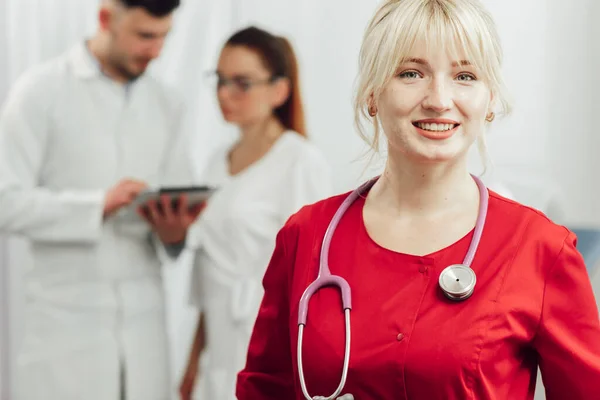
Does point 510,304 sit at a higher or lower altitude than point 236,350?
higher

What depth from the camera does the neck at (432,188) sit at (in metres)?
1.19

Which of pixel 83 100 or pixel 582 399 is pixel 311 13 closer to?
pixel 83 100

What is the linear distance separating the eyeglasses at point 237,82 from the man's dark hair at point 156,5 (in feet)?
0.68

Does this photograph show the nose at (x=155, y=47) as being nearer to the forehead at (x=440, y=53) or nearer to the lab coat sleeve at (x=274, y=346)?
the lab coat sleeve at (x=274, y=346)

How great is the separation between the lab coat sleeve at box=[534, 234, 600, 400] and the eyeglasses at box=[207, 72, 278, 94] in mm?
1362

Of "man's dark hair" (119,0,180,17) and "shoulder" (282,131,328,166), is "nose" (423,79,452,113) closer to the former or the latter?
"shoulder" (282,131,328,166)

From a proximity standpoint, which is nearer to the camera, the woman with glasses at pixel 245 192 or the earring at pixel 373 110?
the earring at pixel 373 110

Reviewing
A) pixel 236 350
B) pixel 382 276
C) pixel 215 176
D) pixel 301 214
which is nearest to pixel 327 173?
pixel 215 176

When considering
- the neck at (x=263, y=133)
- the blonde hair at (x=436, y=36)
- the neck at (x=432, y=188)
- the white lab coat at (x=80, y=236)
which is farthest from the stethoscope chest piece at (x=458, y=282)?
the white lab coat at (x=80, y=236)

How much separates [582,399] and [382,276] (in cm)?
30

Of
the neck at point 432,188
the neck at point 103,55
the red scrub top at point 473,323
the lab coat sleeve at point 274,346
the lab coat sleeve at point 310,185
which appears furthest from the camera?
the neck at point 103,55

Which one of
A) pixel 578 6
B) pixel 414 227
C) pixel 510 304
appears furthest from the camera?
pixel 578 6

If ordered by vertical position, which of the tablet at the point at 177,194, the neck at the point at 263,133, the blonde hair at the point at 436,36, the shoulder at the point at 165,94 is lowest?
Answer: the tablet at the point at 177,194

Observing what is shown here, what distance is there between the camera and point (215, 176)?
2.38 m
